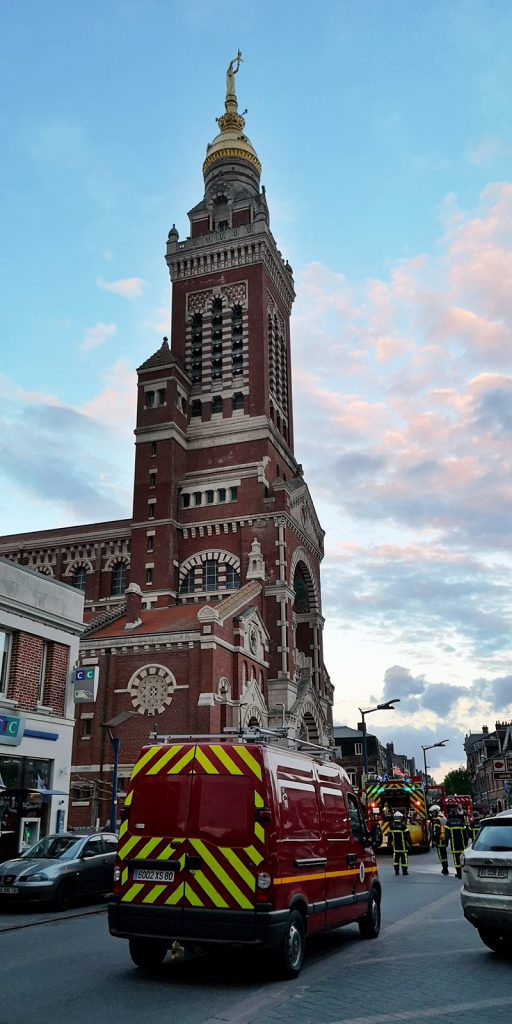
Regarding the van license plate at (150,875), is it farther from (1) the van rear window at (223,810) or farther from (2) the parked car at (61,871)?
(2) the parked car at (61,871)

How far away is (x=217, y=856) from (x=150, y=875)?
A: 0.85 meters

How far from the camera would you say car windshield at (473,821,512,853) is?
10422 mm

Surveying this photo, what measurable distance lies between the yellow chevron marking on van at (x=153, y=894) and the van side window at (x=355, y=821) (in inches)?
160

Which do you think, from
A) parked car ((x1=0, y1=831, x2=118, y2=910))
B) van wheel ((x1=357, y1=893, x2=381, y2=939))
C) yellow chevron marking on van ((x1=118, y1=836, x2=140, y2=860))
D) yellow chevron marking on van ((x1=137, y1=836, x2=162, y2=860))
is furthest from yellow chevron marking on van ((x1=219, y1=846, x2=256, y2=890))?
parked car ((x1=0, y1=831, x2=118, y2=910))

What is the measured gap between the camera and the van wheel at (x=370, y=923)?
40.0ft

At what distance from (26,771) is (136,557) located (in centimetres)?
2935

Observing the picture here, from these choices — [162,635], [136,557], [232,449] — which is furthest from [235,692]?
[232,449]

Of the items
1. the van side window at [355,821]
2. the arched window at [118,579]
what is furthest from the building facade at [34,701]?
the arched window at [118,579]

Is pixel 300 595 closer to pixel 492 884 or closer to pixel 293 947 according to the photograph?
pixel 492 884

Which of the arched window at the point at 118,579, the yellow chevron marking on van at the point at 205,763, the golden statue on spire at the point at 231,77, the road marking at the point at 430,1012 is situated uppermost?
the golden statue on spire at the point at 231,77

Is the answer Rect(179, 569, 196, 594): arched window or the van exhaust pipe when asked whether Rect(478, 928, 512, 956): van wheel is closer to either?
the van exhaust pipe

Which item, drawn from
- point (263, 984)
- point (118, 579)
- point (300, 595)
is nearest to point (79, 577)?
point (118, 579)

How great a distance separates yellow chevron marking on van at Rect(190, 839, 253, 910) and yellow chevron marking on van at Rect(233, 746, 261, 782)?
3.14 ft

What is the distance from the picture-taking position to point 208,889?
8867 mm
